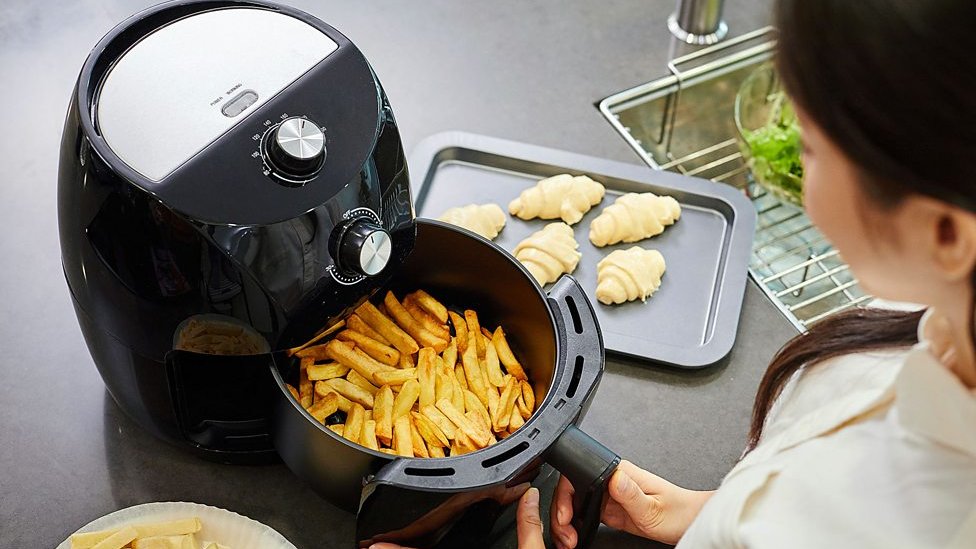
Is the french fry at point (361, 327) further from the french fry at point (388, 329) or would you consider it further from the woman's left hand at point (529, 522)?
the woman's left hand at point (529, 522)

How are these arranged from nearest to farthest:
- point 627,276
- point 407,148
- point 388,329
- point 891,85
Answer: point 891,85
point 388,329
point 627,276
point 407,148

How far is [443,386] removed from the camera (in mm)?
1099

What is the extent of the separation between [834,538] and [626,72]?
3.38ft

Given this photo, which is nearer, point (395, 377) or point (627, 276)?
point (395, 377)

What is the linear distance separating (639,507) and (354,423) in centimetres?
32

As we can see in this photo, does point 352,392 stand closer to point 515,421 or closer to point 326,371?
point 326,371

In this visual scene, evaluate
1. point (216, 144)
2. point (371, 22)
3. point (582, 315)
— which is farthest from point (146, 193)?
point (371, 22)

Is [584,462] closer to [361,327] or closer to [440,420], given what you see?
[440,420]

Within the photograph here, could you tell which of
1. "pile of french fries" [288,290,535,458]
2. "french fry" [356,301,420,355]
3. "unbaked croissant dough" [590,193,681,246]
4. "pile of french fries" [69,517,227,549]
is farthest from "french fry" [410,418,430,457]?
"unbaked croissant dough" [590,193,681,246]

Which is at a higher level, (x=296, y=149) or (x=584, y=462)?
(x=296, y=149)

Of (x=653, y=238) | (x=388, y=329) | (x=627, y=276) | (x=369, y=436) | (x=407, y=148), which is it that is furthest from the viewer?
(x=407, y=148)

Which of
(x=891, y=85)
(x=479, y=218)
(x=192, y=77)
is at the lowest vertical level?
(x=479, y=218)

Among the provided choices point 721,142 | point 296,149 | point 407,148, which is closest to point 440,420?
point 296,149

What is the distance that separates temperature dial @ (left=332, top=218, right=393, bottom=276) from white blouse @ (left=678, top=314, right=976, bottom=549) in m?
0.37
